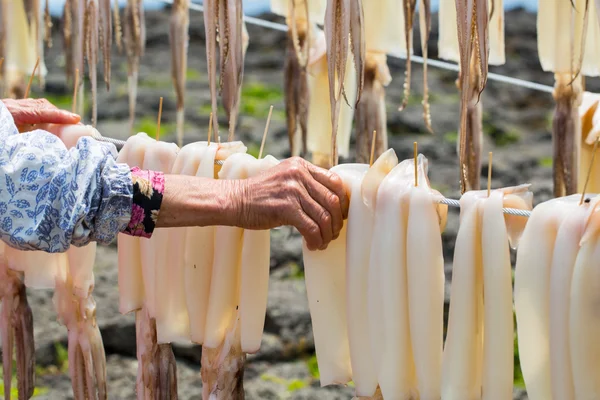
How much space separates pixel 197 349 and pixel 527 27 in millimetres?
5985

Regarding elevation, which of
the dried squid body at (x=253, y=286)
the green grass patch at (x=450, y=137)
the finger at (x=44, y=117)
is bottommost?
the dried squid body at (x=253, y=286)

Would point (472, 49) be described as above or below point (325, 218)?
above

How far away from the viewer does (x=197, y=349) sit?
492cm

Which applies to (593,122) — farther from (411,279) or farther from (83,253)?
(83,253)

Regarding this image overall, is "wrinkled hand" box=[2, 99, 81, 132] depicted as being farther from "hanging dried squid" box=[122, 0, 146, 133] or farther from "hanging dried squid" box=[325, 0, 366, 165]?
"hanging dried squid" box=[325, 0, 366, 165]

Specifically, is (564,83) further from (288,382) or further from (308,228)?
(288,382)

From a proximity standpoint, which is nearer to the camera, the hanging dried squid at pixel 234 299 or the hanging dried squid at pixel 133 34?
the hanging dried squid at pixel 234 299

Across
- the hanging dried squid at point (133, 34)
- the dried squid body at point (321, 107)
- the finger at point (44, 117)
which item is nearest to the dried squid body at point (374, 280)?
the finger at point (44, 117)

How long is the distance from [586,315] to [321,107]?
187 centimetres

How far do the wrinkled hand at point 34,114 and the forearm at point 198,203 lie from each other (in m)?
0.78

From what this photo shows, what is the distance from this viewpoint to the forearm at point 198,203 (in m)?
2.10

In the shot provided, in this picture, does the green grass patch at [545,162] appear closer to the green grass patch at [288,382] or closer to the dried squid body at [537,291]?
the green grass patch at [288,382]

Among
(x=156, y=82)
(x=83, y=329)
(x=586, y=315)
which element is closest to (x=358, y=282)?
(x=586, y=315)

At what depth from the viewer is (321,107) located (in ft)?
11.6
